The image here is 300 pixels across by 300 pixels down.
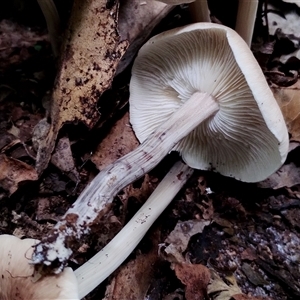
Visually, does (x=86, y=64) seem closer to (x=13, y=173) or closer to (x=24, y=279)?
(x=13, y=173)

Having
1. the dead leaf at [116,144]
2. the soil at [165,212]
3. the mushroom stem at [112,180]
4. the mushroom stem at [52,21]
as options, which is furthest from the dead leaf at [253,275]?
the mushroom stem at [52,21]

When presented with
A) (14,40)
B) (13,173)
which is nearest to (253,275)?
(13,173)

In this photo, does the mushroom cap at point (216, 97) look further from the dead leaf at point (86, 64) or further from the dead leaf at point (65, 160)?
the dead leaf at point (65, 160)

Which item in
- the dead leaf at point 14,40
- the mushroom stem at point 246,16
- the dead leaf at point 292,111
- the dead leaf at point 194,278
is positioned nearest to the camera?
the dead leaf at point 194,278

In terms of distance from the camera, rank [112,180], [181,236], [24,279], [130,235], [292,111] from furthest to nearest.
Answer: [292,111], [181,236], [130,235], [112,180], [24,279]

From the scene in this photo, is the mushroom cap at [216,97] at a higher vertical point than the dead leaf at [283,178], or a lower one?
higher
